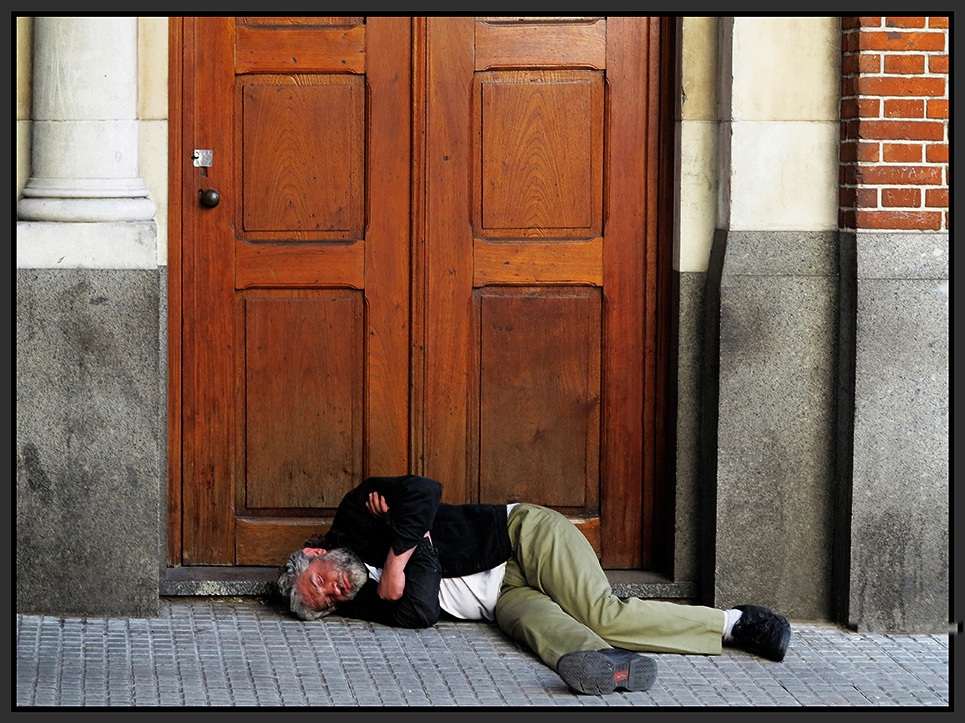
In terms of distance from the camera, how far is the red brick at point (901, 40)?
584 cm

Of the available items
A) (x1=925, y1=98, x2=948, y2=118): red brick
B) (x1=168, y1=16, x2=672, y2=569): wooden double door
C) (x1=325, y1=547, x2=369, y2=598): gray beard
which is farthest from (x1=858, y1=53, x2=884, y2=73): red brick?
(x1=325, y1=547, x2=369, y2=598): gray beard

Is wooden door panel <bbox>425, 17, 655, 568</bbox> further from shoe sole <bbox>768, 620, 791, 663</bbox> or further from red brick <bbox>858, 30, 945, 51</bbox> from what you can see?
shoe sole <bbox>768, 620, 791, 663</bbox>

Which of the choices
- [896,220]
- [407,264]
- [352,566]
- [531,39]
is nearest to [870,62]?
[896,220]

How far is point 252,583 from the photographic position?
6281 mm

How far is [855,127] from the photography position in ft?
19.4

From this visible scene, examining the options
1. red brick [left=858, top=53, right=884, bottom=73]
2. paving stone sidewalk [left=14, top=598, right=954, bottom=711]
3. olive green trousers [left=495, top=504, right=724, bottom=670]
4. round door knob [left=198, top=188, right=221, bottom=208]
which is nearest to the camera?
paving stone sidewalk [left=14, top=598, right=954, bottom=711]

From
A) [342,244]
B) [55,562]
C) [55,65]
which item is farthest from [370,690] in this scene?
[55,65]

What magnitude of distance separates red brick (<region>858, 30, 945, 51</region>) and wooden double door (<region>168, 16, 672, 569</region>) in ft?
2.88

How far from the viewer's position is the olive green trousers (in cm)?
561

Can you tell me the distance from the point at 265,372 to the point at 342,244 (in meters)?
0.62

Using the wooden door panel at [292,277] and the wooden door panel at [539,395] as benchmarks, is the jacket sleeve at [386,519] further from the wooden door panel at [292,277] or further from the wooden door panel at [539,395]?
the wooden door panel at [539,395]

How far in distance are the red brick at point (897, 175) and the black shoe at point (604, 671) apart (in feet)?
6.82

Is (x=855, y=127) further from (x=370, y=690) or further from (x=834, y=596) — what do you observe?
(x=370, y=690)

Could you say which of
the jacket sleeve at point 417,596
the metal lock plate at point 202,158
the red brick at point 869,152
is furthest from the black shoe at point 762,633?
the metal lock plate at point 202,158
